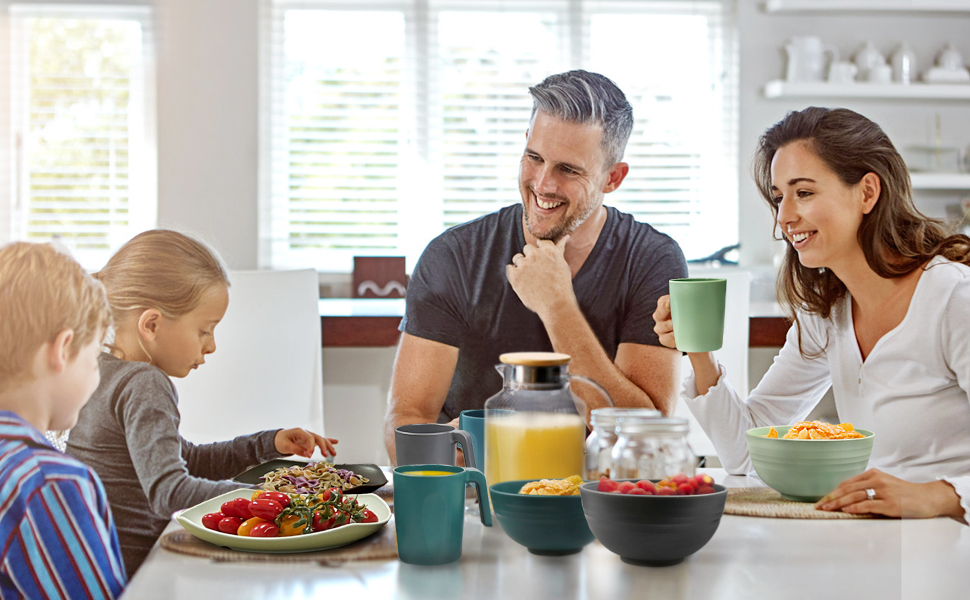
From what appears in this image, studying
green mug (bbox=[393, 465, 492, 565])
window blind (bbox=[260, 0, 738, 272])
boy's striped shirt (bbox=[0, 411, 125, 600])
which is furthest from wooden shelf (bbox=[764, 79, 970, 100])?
boy's striped shirt (bbox=[0, 411, 125, 600])

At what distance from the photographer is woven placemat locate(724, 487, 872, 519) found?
3.10 feet

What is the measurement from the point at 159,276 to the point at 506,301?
1.93 ft

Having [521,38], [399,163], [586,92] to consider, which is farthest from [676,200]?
[586,92]

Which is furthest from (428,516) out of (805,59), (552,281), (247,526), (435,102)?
(805,59)

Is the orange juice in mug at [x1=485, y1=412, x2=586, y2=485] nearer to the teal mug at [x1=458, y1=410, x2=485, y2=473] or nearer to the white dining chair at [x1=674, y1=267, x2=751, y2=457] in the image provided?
the teal mug at [x1=458, y1=410, x2=485, y2=473]

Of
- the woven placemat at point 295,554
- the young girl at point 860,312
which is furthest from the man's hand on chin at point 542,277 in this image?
the woven placemat at point 295,554

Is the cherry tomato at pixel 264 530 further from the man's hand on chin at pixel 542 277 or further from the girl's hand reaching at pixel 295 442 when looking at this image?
the man's hand on chin at pixel 542 277

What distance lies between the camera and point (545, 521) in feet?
2.58

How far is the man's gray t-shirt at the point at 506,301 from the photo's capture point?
5.10ft

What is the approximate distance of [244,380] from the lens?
1.96m

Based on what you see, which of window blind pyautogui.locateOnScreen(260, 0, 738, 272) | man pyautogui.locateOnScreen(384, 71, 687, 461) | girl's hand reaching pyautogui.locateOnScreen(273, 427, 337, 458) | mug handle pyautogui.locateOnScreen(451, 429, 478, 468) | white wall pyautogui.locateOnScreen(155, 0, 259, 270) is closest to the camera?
mug handle pyautogui.locateOnScreen(451, 429, 478, 468)

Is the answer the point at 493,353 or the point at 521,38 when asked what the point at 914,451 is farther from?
the point at 521,38

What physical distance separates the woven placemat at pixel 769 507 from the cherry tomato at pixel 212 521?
1.73ft

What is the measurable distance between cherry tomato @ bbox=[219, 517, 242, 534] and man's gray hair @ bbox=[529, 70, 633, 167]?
36.5 inches
